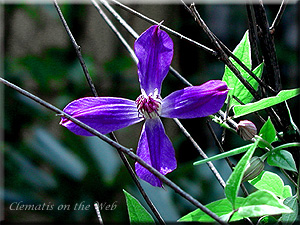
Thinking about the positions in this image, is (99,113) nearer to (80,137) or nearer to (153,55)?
(153,55)

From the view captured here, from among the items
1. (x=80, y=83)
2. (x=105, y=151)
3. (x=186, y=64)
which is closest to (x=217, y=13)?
(x=186, y=64)

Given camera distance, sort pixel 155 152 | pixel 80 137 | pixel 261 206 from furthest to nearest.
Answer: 1. pixel 80 137
2. pixel 155 152
3. pixel 261 206

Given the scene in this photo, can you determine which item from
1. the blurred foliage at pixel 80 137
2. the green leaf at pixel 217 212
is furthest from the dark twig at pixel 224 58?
the blurred foliage at pixel 80 137

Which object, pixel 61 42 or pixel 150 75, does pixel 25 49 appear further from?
pixel 150 75

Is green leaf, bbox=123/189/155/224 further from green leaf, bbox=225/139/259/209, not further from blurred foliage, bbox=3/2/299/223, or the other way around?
blurred foliage, bbox=3/2/299/223

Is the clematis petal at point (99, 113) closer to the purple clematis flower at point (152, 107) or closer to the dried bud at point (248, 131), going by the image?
the purple clematis flower at point (152, 107)

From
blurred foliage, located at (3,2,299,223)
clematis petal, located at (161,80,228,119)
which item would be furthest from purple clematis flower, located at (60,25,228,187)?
blurred foliage, located at (3,2,299,223)

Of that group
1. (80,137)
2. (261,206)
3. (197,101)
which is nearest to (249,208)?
(261,206)
